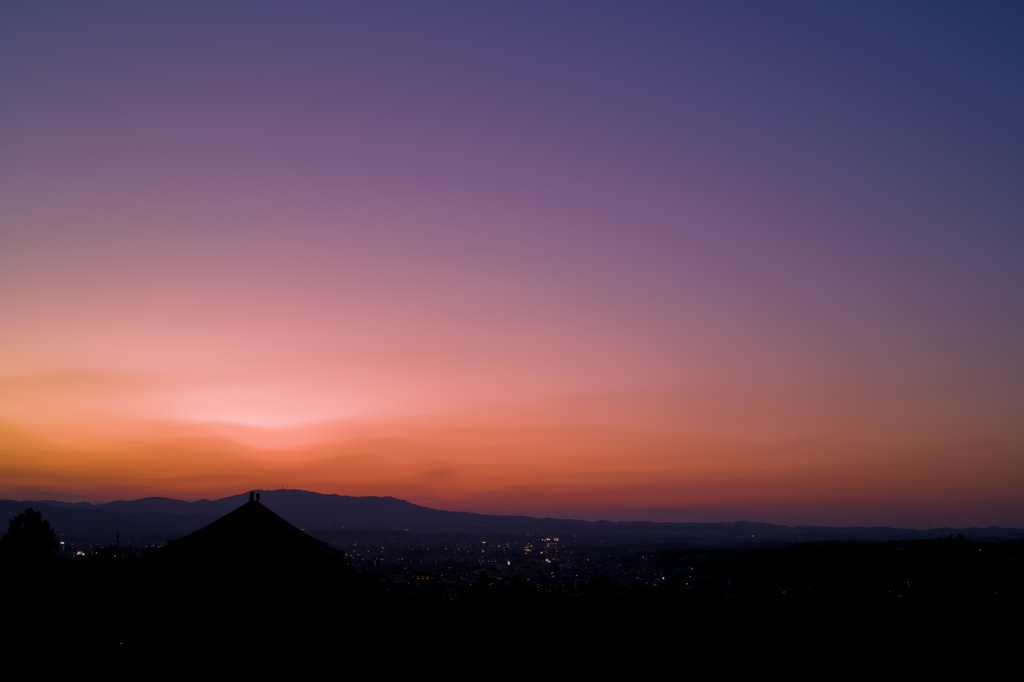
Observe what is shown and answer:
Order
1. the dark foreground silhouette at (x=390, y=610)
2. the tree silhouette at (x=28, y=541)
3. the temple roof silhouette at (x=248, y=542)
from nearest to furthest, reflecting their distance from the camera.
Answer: the dark foreground silhouette at (x=390, y=610)
the temple roof silhouette at (x=248, y=542)
the tree silhouette at (x=28, y=541)

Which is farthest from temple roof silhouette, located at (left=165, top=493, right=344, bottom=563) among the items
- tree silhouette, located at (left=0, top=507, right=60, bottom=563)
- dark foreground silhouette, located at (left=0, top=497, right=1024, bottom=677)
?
tree silhouette, located at (left=0, top=507, right=60, bottom=563)

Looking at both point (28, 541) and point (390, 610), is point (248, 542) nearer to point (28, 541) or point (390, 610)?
point (390, 610)

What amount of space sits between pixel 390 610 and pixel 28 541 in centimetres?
5270

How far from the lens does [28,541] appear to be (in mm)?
61344

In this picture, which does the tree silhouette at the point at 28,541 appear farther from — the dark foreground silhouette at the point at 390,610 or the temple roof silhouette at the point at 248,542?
the temple roof silhouette at the point at 248,542

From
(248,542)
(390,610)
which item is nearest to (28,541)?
(390,610)

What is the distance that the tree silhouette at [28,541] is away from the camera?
193ft

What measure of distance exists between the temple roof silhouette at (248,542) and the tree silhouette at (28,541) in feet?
175

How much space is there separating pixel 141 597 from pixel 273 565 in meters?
3.08

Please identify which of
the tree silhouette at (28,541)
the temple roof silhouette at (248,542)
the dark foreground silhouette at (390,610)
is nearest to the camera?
the dark foreground silhouette at (390,610)

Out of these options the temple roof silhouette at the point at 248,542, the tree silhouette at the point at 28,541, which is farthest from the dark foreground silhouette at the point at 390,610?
the tree silhouette at the point at 28,541

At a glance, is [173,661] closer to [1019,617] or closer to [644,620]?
[644,620]

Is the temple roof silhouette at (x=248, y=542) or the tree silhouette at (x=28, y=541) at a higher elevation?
the temple roof silhouette at (x=248, y=542)

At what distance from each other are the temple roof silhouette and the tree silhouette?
53309mm
